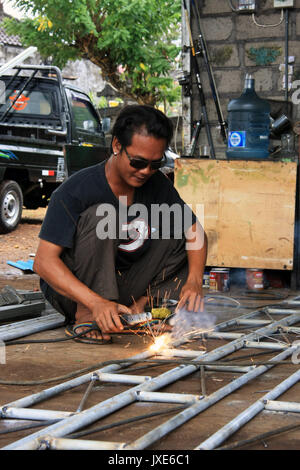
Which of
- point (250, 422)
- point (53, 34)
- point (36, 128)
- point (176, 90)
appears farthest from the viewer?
point (176, 90)

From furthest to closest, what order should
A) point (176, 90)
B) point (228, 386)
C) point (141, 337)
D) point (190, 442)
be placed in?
point (176, 90) → point (141, 337) → point (228, 386) → point (190, 442)

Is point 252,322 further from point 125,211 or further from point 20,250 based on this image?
point 20,250

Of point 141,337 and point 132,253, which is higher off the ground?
point 132,253

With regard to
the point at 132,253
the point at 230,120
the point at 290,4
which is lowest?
the point at 132,253

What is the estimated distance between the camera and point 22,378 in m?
2.88

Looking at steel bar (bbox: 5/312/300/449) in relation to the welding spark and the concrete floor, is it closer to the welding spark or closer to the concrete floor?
the concrete floor

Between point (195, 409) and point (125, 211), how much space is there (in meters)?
1.55

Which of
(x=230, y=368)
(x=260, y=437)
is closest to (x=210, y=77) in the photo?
(x=230, y=368)

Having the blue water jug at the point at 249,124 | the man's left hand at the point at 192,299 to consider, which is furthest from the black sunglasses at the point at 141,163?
the blue water jug at the point at 249,124

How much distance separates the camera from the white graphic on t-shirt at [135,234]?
12.0 ft

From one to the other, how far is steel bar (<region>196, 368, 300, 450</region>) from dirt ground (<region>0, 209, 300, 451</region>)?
28 mm

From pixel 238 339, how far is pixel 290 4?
440cm

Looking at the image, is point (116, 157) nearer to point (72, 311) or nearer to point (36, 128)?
point (72, 311)

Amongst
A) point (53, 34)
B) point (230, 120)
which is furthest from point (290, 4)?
point (53, 34)
